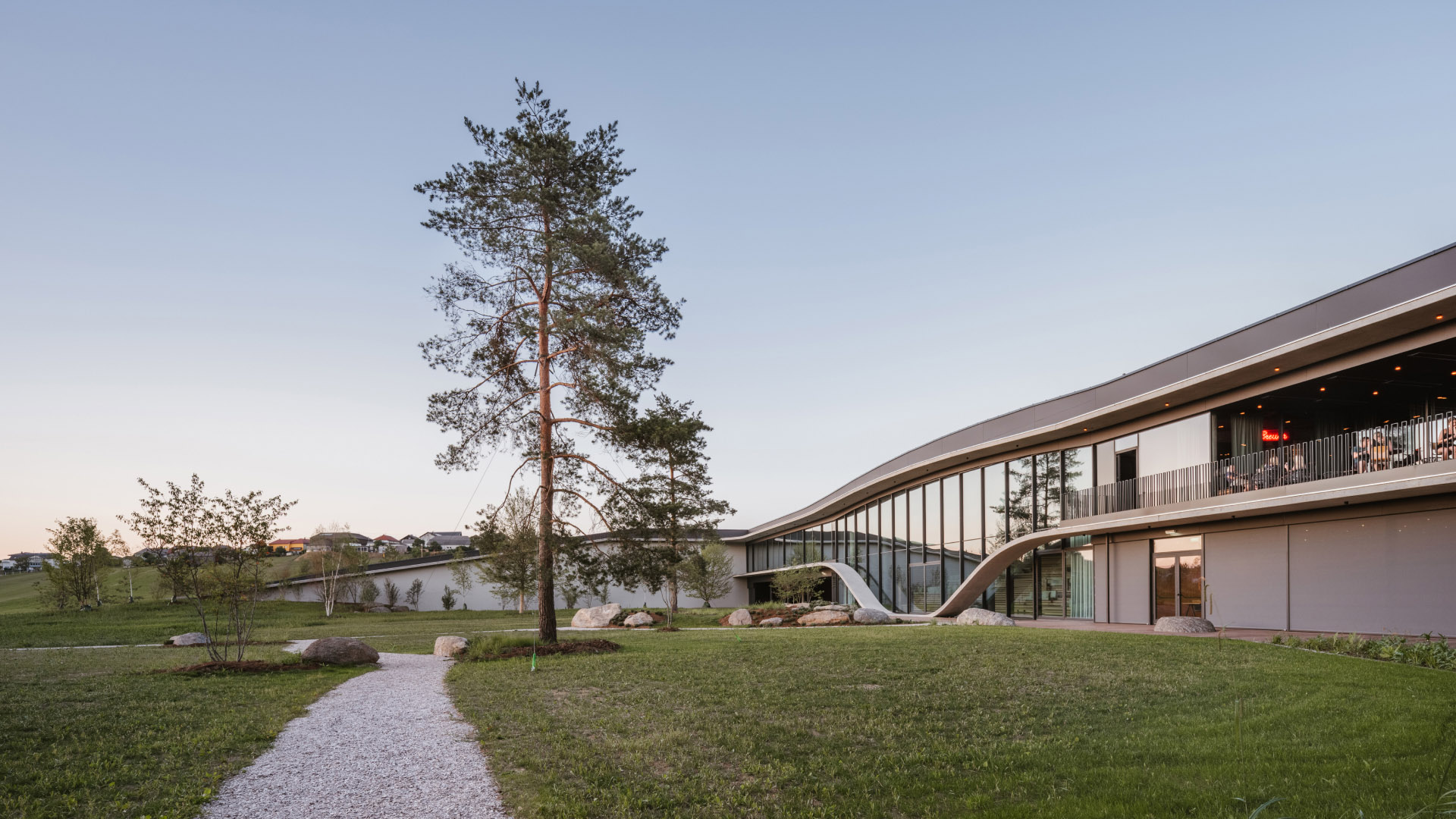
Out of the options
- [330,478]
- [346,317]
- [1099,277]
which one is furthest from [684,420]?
[330,478]

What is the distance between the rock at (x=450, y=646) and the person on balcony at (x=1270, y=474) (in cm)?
1937

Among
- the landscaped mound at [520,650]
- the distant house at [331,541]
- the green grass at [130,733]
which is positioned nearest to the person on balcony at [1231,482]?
the landscaped mound at [520,650]

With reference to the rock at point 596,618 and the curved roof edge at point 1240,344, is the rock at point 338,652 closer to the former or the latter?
the rock at point 596,618

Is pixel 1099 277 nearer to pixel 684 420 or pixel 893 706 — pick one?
pixel 684 420

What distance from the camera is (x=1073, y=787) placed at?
19.7 ft

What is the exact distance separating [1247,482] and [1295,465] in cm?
142

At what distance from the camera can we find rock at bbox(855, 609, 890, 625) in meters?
28.5

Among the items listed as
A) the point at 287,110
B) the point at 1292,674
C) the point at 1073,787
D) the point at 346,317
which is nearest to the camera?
the point at 1073,787

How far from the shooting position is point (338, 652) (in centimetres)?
1593

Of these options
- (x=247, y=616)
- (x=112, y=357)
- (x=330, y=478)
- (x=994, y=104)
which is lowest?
(x=247, y=616)

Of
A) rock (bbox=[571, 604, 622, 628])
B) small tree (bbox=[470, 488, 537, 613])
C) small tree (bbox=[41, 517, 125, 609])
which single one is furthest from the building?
small tree (bbox=[41, 517, 125, 609])

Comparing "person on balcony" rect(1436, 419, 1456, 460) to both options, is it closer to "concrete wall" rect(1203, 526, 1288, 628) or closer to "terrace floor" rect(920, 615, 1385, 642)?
"terrace floor" rect(920, 615, 1385, 642)

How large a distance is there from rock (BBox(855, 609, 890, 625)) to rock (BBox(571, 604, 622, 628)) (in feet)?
33.7

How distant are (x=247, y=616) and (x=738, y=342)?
20.6 metres
